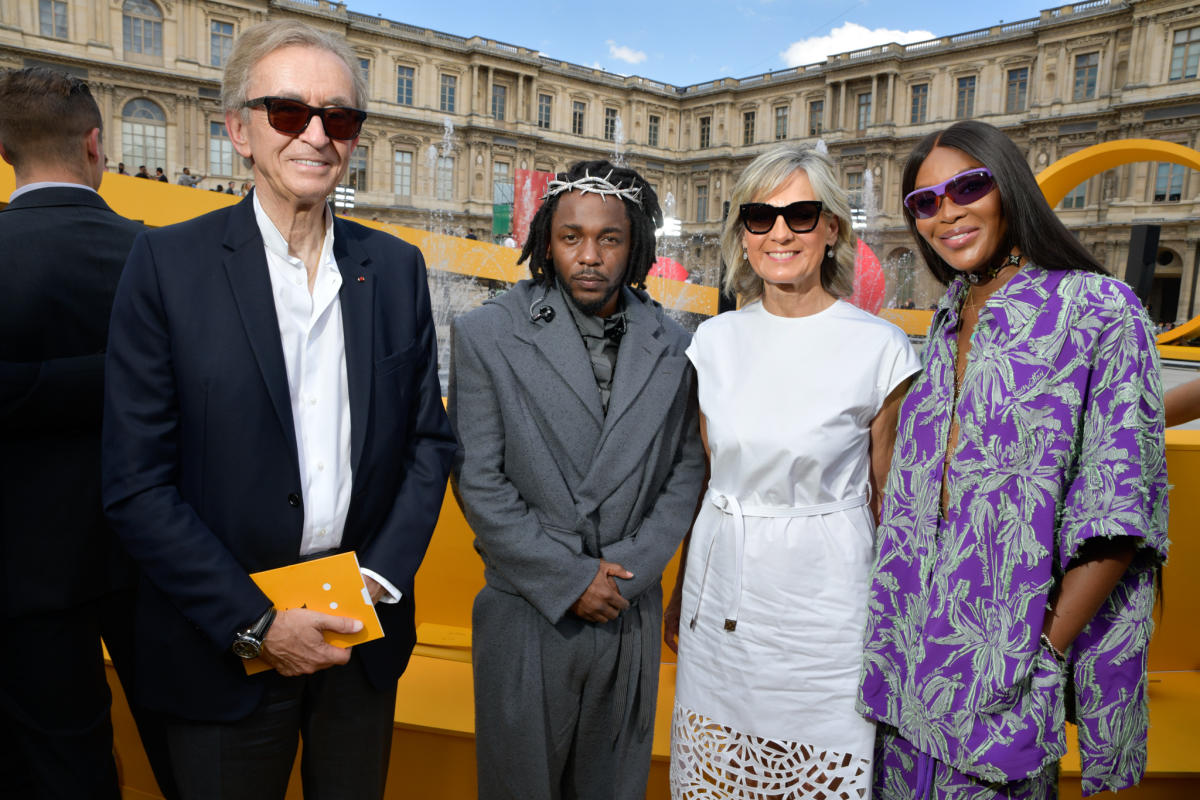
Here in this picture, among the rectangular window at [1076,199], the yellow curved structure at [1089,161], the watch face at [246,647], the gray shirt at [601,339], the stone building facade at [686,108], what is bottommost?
the watch face at [246,647]

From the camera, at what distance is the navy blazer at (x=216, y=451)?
1204 millimetres

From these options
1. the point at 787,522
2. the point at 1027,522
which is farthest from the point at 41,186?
the point at 1027,522

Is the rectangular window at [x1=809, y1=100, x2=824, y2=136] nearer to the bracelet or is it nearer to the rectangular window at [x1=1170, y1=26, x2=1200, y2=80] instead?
the rectangular window at [x1=1170, y1=26, x2=1200, y2=80]

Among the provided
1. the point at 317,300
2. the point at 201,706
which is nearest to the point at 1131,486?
the point at 317,300

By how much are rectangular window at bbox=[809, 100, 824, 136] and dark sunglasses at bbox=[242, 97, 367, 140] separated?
37730mm

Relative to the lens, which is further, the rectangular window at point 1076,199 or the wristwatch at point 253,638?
the rectangular window at point 1076,199

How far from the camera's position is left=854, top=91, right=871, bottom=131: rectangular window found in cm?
3400

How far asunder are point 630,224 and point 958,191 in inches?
28.6

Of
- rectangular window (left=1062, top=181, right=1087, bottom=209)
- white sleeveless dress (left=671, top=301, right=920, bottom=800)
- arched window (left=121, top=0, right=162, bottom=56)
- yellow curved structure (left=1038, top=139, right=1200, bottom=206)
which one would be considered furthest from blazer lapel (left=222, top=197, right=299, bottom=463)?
rectangular window (left=1062, top=181, right=1087, bottom=209)

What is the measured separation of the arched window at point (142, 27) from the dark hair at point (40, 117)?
1239 inches

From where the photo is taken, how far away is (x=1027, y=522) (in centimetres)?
121

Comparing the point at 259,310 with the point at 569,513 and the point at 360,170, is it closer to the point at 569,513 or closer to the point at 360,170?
the point at 569,513

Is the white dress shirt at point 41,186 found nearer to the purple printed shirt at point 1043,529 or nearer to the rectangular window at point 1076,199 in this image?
the purple printed shirt at point 1043,529

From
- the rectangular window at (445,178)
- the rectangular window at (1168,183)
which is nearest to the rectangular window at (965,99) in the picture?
the rectangular window at (1168,183)
